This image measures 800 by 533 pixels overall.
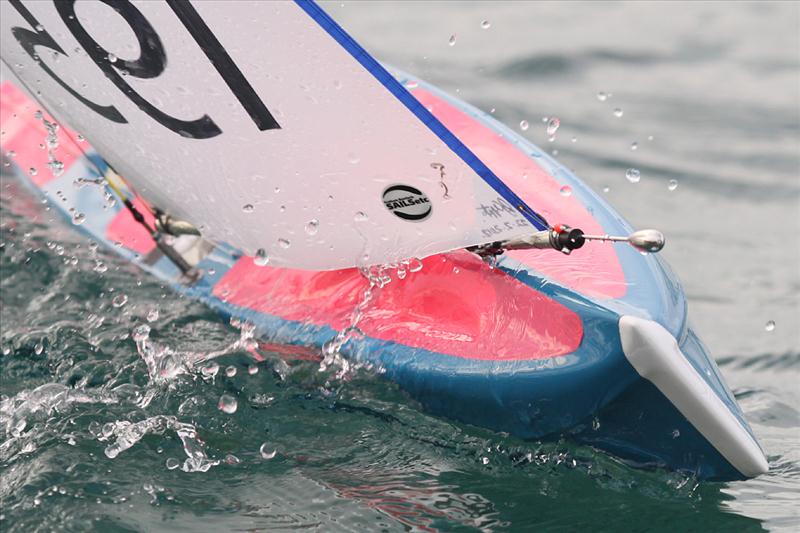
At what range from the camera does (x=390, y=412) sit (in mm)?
2400

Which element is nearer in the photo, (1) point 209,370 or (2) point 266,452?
(2) point 266,452

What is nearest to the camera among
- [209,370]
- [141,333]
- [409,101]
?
[409,101]

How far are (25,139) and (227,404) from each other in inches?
65.6

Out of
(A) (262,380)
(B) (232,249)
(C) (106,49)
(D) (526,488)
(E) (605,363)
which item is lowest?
(D) (526,488)

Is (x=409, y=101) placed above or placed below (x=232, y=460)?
above

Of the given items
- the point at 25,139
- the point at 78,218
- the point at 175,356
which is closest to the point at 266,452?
the point at 175,356

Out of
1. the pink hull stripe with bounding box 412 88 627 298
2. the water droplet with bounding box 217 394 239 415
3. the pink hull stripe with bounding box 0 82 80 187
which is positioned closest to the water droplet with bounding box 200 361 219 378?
the water droplet with bounding box 217 394 239 415

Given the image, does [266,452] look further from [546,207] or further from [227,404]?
[546,207]

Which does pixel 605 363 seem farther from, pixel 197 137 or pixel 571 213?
pixel 197 137

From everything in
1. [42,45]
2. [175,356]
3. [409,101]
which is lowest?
[175,356]

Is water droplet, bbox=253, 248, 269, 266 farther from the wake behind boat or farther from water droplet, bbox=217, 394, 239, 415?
water droplet, bbox=217, 394, 239, 415

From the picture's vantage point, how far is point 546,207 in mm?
2566

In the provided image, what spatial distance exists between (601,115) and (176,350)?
2963 mm

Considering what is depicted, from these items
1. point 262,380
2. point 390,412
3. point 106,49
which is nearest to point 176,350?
point 262,380
